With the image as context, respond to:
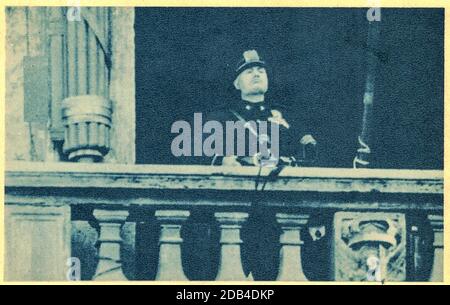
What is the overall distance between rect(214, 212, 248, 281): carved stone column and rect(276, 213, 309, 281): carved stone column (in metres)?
0.37

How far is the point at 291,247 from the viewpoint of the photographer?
46.3 feet

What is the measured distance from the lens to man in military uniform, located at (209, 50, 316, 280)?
14094mm

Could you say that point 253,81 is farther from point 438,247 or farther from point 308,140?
point 438,247

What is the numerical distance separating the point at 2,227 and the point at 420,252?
13.3ft

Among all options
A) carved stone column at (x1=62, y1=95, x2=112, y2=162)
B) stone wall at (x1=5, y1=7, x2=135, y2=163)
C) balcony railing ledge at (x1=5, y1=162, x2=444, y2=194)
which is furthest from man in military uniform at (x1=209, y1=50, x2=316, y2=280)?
carved stone column at (x1=62, y1=95, x2=112, y2=162)

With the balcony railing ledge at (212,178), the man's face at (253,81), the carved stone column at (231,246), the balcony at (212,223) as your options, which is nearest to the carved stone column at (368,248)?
the balcony at (212,223)

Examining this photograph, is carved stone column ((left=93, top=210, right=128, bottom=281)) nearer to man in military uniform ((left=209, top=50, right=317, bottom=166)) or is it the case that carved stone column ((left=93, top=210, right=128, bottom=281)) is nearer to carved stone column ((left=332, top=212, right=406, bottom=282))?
man in military uniform ((left=209, top=50, right=317, bottom=166))

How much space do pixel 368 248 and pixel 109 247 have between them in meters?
2.52

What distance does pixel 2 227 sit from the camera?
46.1 ft

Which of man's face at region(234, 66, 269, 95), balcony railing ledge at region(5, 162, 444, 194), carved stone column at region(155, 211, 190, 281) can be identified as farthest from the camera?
man's face at region(234, 66, 269, 95)

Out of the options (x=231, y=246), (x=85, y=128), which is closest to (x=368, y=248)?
(x=231, y=246)

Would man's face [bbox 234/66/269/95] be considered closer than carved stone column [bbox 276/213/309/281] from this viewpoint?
No

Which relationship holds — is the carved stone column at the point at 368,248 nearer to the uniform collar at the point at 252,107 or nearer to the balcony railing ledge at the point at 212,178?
the balcony railing ledge at the point at 212,178

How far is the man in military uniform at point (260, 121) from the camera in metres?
14.2
